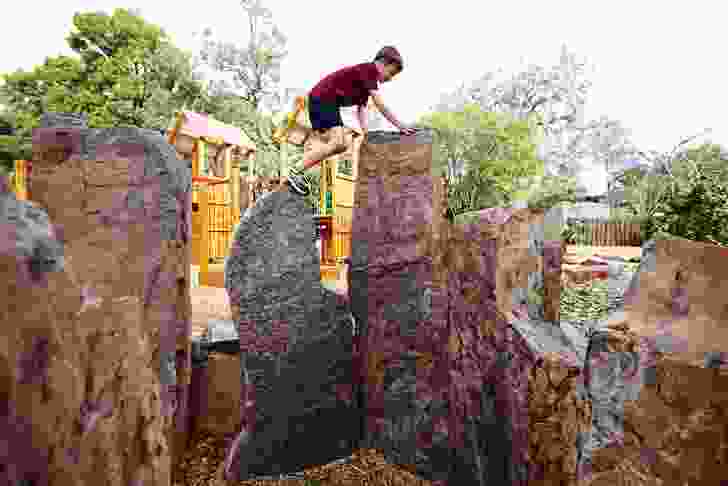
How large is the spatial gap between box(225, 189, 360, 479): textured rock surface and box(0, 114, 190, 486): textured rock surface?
16.5 inches

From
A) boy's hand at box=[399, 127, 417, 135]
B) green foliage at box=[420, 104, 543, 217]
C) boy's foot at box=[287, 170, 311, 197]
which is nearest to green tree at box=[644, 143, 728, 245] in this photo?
boy's hand at box=[399, 127, 417, 135]

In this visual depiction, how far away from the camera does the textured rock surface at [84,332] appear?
605 millimetres

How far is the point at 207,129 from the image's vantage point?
6.80 m

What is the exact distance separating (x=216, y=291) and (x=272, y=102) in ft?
55.0

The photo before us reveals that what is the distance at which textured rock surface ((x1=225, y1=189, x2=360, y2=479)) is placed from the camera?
84.6 inches

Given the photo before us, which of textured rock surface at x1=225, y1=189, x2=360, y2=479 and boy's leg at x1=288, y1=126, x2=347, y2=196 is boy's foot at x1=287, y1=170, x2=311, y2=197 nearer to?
textured rock surface at x1=225, y1=189, x2=360, y2=479

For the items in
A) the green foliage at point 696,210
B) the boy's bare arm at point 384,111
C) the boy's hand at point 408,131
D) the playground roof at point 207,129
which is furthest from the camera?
the playground roof at point 207,129

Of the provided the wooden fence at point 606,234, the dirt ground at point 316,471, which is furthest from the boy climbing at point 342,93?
the wooden fence at point 606,234

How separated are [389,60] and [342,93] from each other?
368 millimetres

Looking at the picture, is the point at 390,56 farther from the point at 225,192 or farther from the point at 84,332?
the point at 225,192

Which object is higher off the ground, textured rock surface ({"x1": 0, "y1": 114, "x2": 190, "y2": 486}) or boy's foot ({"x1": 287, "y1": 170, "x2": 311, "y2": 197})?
→ boy's foot ({"x1": 287, "y1": 170, "x2": 311, "y2": 197})

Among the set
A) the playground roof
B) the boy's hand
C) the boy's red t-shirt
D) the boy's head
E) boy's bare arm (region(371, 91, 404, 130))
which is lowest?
the boy's hand

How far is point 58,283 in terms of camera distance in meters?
0.67

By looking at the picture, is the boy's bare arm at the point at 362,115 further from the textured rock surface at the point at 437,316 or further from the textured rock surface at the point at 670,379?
the textured rock surface at the point at 670,379
